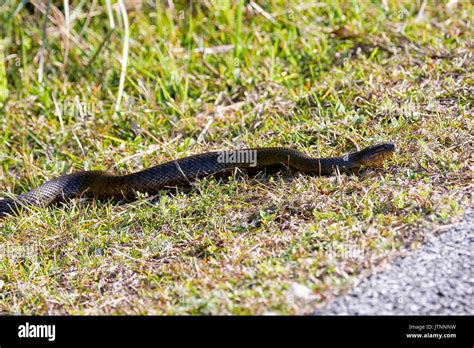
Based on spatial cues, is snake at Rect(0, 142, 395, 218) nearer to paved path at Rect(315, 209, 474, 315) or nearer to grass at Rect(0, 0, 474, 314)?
grass at Rect(0, 0, 474, 314)

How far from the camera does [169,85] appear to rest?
7773mm

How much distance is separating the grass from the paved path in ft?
0.38

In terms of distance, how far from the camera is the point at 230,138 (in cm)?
687

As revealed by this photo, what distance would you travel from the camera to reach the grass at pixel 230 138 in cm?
455

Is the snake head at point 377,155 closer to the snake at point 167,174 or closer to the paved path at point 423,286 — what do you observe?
the snake at point 167,174

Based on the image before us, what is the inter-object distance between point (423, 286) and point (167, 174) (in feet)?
9.14

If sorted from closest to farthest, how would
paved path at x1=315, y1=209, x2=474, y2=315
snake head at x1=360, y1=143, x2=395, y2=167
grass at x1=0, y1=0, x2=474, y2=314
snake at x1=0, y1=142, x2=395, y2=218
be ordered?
paved path at x1=315, y1=209, x2=474, y2=315, grass at x1=0, y1=0, x2=474, y2=314, snake head at x1=360, y1=143, x2=395, y2=167, snake at x1=0, y1=142, x2=395, y2=218

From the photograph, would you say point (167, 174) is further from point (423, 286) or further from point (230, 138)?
point (423, 286)

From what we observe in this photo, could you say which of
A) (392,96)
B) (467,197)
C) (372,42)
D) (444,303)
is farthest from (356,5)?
(444,303)

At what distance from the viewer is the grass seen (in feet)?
14.9

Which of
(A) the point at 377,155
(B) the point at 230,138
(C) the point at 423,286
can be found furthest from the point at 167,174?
(C) the point at 423,286

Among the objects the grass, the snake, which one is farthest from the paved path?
the snake

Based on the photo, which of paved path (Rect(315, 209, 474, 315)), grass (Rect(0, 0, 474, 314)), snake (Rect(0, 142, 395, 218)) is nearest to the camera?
paved path (Rect(315, 209, 474, 315))
